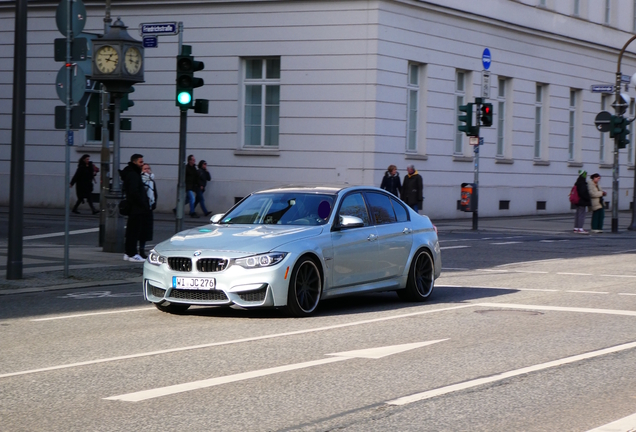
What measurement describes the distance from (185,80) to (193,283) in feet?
25.6

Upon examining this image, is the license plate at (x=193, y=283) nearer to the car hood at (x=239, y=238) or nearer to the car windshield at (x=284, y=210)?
the car hood at (x=239, y=238)

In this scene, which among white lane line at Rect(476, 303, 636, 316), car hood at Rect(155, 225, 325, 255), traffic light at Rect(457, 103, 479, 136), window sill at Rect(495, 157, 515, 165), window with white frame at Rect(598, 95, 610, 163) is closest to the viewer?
car hood at Rect(155, 225, 325, 255)

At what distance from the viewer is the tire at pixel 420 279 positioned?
43.3ft

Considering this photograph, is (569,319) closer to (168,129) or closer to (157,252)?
(157,252)

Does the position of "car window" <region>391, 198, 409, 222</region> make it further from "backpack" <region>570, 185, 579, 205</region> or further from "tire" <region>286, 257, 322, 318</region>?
"backpack" <region>570, 185, 579, 205</region>

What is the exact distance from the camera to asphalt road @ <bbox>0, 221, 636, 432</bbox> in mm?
6527

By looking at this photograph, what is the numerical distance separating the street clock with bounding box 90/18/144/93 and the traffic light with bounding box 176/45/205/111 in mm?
1269

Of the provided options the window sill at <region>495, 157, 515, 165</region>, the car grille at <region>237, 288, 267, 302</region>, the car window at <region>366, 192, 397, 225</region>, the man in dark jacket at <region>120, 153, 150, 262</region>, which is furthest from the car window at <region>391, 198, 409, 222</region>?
the window sill at <region>495, 157, 515, 165</region>

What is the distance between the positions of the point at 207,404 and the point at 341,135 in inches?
991

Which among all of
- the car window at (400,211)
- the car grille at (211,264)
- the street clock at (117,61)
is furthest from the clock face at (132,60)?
the car grille at (211,264)

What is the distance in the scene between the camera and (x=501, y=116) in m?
39.2

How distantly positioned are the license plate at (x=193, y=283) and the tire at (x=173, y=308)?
2.18ft

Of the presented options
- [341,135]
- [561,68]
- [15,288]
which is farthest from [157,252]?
[561,68]

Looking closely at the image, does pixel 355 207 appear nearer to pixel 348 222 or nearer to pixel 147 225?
pixel 348 222
